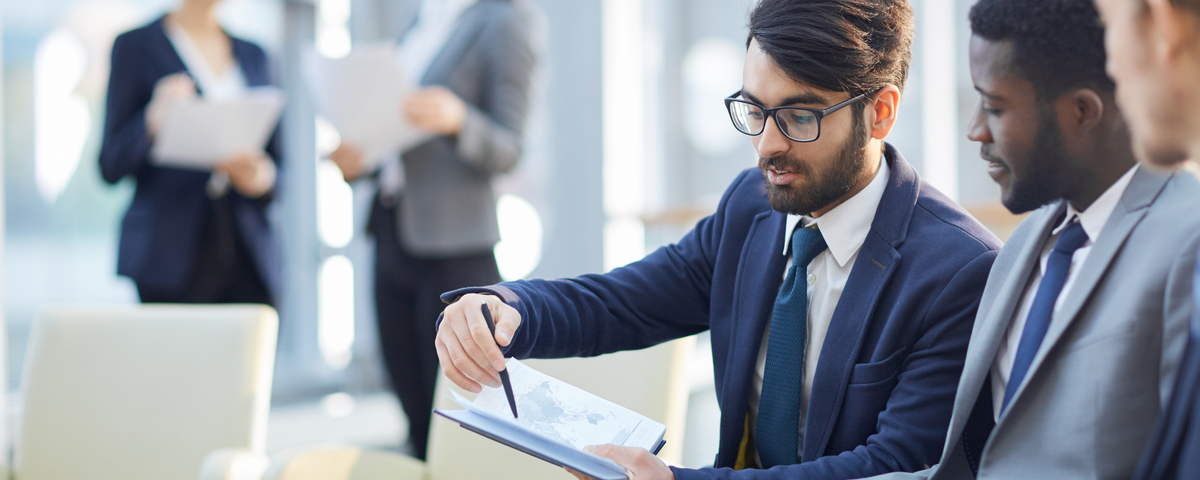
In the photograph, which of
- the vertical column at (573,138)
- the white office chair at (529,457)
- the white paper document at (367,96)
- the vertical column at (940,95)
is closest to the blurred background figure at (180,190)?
the white paper document at (367,96)

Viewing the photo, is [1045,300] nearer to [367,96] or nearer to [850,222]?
[850,222]

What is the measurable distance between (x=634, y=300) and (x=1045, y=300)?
639mm

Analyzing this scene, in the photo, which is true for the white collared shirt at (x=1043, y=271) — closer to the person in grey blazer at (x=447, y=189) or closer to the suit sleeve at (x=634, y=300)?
the suit sleeve at (x=634, y=300)

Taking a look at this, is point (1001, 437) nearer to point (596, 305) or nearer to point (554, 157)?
point (596, 305)

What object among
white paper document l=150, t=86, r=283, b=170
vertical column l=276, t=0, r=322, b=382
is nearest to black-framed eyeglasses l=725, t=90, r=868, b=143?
white paper document l=150, t=86, r=283, b=170

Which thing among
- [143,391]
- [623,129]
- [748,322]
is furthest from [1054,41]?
[623,129]

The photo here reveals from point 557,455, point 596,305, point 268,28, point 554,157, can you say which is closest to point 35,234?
point 268,28

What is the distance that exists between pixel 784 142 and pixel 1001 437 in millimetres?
464

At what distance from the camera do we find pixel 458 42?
2438 mm

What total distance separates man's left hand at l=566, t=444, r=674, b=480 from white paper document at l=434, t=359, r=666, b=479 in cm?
3

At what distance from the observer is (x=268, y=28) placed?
4223mm

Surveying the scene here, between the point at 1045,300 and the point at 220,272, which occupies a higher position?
the point at 1045,300

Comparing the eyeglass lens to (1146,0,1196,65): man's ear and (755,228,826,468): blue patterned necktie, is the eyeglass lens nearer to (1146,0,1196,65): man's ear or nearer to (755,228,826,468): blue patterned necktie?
(755,228,826,468): blue patterned necktie

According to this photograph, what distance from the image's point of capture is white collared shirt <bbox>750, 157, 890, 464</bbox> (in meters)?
1.19
